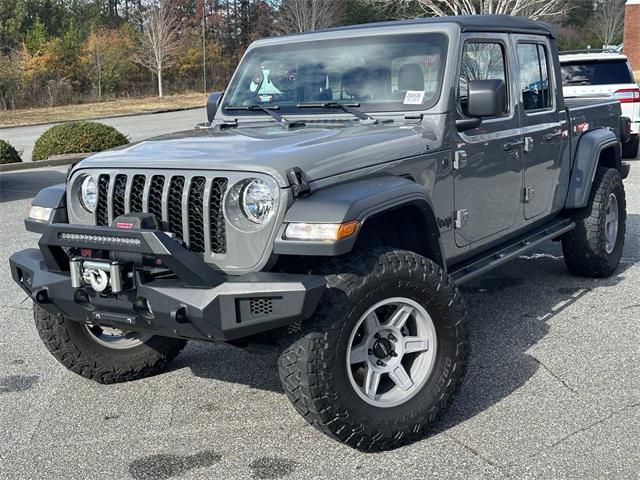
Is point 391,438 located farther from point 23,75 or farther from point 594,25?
point 594,25

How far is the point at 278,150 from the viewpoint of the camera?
365 centimetres

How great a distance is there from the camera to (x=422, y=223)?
399cm

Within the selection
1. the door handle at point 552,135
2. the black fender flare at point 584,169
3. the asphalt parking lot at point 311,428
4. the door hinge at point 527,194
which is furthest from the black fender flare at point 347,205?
the black fender flare at point 584,169

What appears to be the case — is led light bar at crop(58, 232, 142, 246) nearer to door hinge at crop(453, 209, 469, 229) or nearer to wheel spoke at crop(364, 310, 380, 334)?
wheel spoke at crop(364, 310, 380, 334)

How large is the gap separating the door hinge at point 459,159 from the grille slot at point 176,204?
5.33 feet

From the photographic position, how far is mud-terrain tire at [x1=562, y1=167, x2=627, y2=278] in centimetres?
612

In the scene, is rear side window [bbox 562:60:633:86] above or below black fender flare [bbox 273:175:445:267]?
above

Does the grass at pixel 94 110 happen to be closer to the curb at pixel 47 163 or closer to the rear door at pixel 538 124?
the curb at pixel 47 163

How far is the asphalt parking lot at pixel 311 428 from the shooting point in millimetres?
3514

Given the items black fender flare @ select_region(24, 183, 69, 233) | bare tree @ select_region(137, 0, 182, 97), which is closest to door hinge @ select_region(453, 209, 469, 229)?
black fender flare @ select_region(24, 183, 69, 233)

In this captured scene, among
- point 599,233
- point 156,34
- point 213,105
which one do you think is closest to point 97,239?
point 213,105

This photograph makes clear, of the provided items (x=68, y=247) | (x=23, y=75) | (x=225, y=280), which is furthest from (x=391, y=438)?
(x=23, y=75)

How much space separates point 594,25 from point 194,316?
199ft

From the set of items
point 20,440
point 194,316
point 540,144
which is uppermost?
point 540,144
